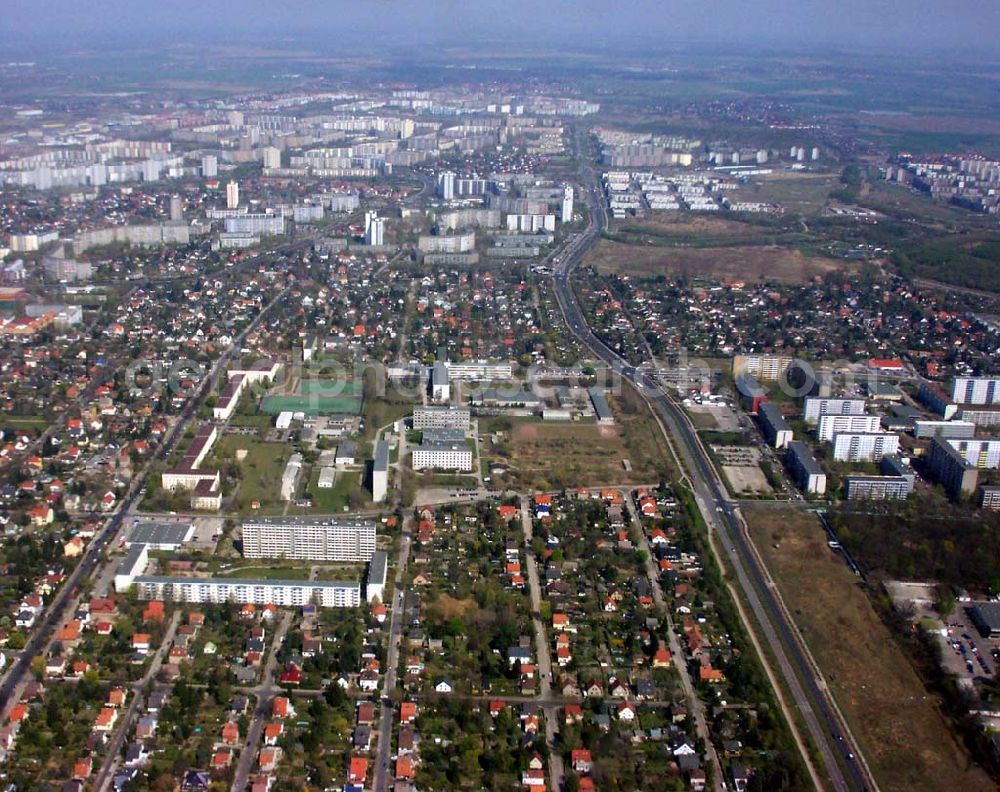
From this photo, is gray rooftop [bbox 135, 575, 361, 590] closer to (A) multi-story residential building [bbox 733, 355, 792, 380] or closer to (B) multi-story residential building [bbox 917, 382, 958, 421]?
(A) multi-story residential building [bbox 733, 355, 792, 380]

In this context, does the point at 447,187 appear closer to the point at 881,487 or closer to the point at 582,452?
the point at 582,452

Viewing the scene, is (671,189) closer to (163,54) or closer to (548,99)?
(548,99)

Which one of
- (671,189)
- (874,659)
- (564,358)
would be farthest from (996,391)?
(671,189)

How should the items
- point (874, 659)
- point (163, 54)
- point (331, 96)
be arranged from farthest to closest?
point (163, 54) < point (331, 96) < point (874, 659)

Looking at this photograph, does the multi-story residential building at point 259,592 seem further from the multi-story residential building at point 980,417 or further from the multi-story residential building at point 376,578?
the multi-story residential building at point 980,417

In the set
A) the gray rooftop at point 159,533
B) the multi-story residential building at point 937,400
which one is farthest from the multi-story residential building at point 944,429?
the gray rooftop at point 159,533

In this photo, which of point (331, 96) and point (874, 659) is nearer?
point (874, 659)

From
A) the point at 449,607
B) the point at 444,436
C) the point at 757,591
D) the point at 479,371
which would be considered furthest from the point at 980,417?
the point at 449,607
